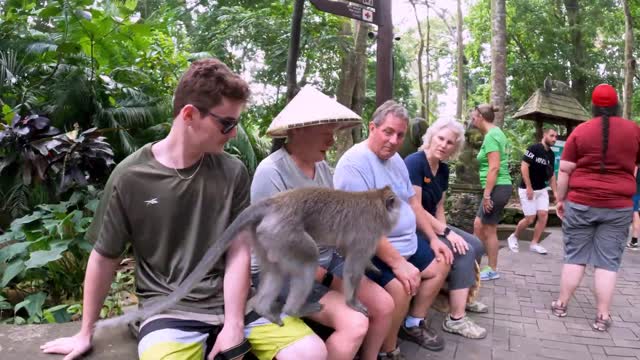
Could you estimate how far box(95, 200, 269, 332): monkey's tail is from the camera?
194 centimetres

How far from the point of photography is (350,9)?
454 cm

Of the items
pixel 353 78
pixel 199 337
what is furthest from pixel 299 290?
pixel 353 78

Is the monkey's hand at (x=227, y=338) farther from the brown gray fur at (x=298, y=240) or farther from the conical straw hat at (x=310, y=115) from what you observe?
the conical straw hat at (x=310, y=115)

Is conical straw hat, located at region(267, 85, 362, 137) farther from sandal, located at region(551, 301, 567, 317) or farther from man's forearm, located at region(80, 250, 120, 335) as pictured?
sandal, located at region(551, 301, 567, 317)

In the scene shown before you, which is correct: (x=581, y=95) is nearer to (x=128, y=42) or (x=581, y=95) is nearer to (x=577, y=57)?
(x=577, y=57)

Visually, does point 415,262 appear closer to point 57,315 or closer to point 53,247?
point 57,315

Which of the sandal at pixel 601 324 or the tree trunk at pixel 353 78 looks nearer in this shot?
the sandal at pixel 601 324

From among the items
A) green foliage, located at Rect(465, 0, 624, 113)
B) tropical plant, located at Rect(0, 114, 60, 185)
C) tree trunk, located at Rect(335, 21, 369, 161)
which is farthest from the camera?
green foliage, located at Rect(465, 0, 624, 113)

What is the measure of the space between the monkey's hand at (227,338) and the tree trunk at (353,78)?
669 centimetres

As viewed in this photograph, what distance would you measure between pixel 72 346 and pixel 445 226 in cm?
283

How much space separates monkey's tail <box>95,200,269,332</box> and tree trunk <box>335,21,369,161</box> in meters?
6.56

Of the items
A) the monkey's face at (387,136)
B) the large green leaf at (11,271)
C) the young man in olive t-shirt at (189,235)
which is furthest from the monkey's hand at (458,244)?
the large green leaf at (11,271)

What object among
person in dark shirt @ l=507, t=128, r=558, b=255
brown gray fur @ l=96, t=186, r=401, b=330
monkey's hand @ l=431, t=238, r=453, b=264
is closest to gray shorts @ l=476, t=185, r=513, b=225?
person in dark shirt @ l=507, t=128, r=558, b=255

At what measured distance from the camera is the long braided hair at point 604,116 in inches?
158
